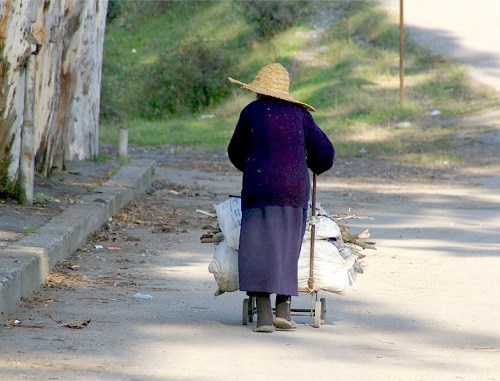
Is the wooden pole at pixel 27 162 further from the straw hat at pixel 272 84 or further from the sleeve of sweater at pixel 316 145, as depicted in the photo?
the sleeve of sweater at pixel 316 145

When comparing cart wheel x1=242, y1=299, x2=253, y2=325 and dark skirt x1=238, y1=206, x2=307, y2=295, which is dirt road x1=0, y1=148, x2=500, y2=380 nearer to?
cart wheel x1=242, y1=299, x2=253, y2=325

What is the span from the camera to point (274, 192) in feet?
26.2

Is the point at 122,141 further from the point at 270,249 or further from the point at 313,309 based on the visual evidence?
the point at 270,249

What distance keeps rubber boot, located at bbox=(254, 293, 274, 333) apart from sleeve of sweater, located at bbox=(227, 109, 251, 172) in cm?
89

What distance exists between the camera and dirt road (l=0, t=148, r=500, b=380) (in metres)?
6.82

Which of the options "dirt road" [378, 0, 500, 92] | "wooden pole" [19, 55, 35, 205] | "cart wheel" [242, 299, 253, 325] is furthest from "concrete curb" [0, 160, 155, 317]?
"dirt road" [378, 0, 500, 92]

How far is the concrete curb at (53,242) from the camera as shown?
27.5 feet

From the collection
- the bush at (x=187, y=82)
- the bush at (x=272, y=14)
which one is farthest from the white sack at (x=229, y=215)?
the bush at (x=272, y=14)

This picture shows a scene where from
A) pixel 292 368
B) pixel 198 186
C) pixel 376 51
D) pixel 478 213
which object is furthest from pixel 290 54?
pixel 292 368

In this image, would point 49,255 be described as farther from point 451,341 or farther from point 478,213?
point 478,213

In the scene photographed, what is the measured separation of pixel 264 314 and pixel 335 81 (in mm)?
25164

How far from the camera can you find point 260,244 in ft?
26.2

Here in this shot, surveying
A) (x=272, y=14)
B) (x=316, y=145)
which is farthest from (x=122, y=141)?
(x=272, y=14)

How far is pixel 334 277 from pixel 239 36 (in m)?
33.9
